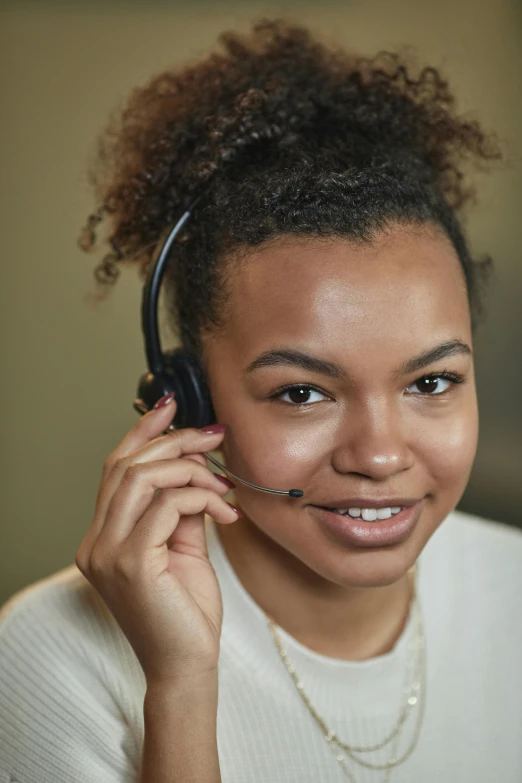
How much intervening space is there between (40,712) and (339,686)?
0.46 meters

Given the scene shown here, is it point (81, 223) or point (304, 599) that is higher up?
point (81, 223)

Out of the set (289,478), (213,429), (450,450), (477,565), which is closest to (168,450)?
(213,429)

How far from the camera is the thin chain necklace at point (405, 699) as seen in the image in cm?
144

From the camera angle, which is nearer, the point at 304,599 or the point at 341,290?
the point at 341,290

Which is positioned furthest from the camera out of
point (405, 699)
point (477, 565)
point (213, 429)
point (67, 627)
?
point (477, 565)

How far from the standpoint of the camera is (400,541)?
129 centimetres

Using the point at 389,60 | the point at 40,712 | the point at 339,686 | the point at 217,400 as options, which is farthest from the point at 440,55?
the point at 40,712

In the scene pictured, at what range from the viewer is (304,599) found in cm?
145

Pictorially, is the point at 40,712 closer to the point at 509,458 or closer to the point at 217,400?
the point at 217,400

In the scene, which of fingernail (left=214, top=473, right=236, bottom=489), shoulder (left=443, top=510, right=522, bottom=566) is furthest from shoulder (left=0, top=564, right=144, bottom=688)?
shoulder (left=443, top=510, right=522, bottom=566)

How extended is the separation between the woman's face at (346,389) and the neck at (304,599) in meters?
0.14

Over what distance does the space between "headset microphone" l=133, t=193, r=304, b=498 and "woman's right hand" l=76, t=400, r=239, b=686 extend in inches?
0.9

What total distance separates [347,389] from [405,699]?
1.99 feet

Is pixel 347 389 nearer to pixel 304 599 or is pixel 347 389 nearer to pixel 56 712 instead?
pixel 304 599
